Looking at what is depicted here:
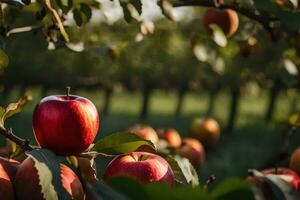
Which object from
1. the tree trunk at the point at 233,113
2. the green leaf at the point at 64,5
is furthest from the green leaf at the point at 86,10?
the tree trunk at the point at 233,113

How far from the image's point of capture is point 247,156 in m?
7.93

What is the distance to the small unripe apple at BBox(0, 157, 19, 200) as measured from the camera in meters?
1.65

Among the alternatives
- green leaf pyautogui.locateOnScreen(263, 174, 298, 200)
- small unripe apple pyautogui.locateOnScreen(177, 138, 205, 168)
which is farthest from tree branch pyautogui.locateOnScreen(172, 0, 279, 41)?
small unripe apple pyautogui.locateOnScreen(177, 138, 205, 168)

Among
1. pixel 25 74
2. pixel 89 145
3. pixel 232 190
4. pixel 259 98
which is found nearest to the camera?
pixel 232 190

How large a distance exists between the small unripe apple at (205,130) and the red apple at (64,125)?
6462 millimetres

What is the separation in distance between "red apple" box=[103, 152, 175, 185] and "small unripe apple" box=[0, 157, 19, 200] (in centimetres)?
29

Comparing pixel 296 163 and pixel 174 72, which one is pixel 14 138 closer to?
pixel 296 163

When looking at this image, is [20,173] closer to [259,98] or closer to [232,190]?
[232,190]

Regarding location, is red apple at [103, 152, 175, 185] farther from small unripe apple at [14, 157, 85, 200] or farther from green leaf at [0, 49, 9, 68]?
green leaf at [0, 49, 9, 68]

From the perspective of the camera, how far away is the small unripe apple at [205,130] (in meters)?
8.25

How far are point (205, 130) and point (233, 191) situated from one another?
732cm

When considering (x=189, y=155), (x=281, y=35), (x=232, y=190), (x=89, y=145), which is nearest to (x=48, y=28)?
(x=89, y=145)

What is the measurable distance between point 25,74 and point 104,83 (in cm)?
207

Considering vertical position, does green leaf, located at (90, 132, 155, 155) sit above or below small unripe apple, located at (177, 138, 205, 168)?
above
